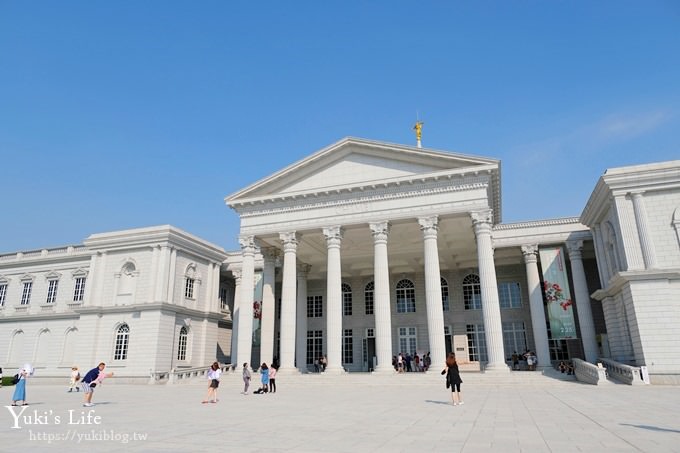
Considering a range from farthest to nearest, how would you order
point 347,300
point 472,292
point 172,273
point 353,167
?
point 347,300, point 472,292, point 172,273, point 353,167

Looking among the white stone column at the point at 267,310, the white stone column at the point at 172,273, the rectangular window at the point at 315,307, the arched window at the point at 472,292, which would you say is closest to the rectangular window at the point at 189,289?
the white stone column at the point at 172,273

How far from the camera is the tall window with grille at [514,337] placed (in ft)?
116

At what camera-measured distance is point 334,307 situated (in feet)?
85.9

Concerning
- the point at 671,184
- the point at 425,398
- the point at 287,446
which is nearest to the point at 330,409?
the point at 425,398

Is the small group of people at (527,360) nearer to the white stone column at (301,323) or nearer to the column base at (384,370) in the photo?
the column base at (384,370)

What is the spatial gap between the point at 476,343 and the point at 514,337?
3046 millimetres

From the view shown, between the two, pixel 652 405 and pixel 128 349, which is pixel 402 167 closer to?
pixel 652 405

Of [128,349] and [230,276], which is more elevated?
[230,276]

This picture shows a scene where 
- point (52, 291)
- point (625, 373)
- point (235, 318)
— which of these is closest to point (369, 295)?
point (235, 318)

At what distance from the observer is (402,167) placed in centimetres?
2717

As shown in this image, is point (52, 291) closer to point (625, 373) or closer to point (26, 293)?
point (26, 293)

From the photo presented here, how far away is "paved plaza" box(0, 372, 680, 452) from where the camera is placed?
23.6 ft

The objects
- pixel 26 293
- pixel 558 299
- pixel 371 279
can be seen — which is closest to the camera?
pixel 558 299

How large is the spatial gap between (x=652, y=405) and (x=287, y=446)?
36.3 ft
